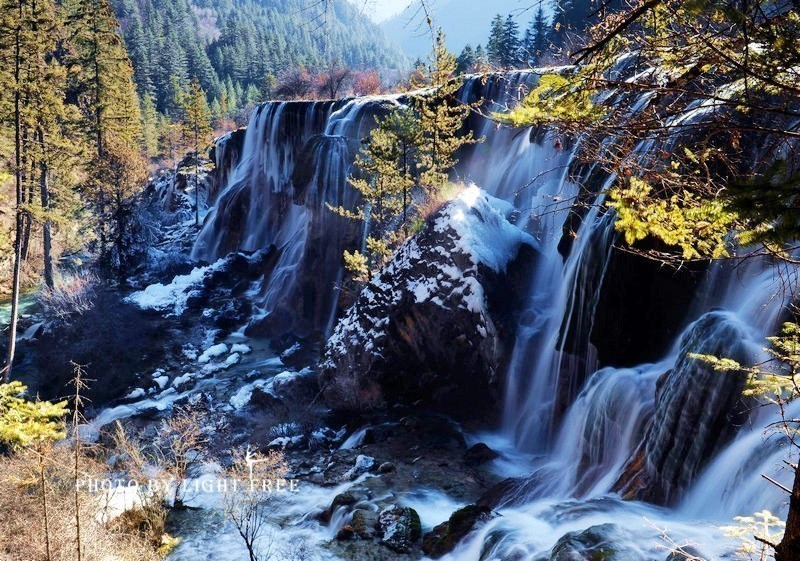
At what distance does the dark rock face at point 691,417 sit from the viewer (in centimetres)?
797

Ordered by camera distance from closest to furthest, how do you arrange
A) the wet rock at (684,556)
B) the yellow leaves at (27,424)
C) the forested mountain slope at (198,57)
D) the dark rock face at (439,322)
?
the wet rock at (684,556) → the yellow leaves at (27,424) → the dark rock face at (439,322) → the forested mountain slope at (198,57)

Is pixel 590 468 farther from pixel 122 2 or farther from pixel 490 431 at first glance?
pixel 122 2

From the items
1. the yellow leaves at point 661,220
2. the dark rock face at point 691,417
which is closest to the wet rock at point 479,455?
the dark rock face at point 691,417

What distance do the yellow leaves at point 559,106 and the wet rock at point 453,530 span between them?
7.80m

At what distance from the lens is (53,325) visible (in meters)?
21.7

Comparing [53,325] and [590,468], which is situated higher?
[590,468]

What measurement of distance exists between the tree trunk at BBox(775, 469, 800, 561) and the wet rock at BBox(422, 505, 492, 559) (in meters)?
6.93

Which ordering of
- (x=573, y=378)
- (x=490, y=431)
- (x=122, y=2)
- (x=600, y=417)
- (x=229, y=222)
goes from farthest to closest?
(x=122, y=2)
(x=229, y=222)
(x=490, y=431)
(x=573, y=378)
(x=600, y=417)

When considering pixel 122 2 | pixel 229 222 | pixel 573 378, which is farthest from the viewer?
pixel 122 2

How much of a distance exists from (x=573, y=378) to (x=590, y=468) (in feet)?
9.03

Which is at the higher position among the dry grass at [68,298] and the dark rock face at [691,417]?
the dark rock face at [691,417]

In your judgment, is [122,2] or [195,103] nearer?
[195,103]

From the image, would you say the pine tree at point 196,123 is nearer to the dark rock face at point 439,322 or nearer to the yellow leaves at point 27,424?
the dark rock face at point 439,322

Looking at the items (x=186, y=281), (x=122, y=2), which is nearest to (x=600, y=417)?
(x=186, y=281)
